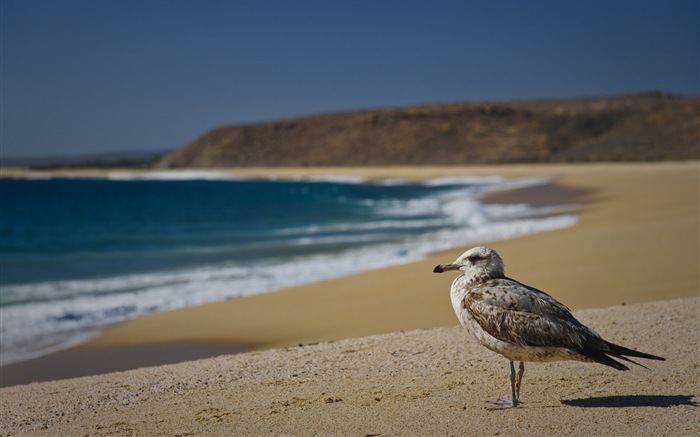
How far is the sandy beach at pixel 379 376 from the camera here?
480 centimetres

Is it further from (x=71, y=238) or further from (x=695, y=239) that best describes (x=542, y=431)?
(x=71, y=238)

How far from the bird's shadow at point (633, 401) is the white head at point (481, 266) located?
1.01 metres

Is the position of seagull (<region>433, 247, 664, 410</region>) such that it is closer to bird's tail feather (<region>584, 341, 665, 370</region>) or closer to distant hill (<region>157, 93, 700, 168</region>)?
bird's tail feather (<region>584, 341, 665, 370</region>)

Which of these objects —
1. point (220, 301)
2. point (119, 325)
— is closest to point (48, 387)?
point (119, 325)

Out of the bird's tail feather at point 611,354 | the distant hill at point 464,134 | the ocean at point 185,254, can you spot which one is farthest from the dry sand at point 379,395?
the distant hill at point 464,134

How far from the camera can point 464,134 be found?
372 ft

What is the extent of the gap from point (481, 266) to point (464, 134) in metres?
110

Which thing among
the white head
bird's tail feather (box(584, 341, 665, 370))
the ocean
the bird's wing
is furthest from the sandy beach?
the ocean

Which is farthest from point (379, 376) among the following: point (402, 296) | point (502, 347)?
point (402, 296)

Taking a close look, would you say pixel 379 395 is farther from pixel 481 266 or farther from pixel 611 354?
pixel 611 354

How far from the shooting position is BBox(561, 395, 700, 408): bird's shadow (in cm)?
486

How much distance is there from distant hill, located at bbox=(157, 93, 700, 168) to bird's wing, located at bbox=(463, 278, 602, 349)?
7650cm

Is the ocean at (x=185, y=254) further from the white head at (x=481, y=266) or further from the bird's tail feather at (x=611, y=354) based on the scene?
the bird's tail feather at (x=611, y=354)

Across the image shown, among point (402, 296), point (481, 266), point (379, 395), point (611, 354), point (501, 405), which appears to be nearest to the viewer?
point (611, 354)
